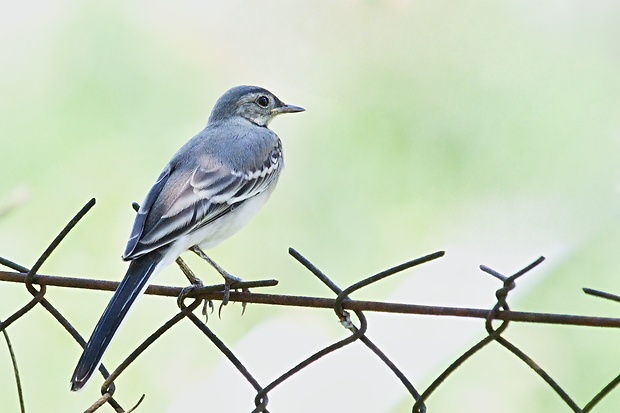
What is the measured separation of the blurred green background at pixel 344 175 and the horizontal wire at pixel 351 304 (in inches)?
77.3

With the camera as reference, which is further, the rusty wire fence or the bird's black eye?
the bird's black eye

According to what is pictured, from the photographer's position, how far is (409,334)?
5176 millimetres

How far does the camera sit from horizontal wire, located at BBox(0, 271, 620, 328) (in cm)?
222

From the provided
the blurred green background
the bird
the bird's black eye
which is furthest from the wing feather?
the blurred green background

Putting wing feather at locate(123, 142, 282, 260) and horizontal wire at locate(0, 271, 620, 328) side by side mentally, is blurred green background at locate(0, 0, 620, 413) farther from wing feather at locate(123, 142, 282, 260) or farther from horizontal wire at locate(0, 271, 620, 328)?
horizontal wire at locate(0, 271, 620, 328)

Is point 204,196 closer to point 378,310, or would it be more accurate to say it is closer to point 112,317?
point 112,317

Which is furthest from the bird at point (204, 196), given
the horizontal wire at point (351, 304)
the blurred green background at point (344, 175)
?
the blurred green background at point (344, 175)

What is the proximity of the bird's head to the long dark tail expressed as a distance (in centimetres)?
190

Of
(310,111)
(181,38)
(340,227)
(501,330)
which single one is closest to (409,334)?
(340,227)

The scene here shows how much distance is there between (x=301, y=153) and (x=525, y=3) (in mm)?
2459

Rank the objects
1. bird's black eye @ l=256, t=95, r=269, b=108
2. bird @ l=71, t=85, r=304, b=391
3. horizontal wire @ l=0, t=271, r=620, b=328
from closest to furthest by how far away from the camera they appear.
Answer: horizontal wire @ l=0, t=271, r=620, b=328
bird @ l=71, t=85, r=304, b=391
bird's black eye @ l=256, t=95, r=269, b=108

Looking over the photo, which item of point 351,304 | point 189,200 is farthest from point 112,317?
point 189,200

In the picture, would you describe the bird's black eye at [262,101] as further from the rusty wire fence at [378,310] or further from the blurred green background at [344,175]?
the rusty wire fence at [378,310]

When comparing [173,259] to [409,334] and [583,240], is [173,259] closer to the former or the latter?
[409,334]
